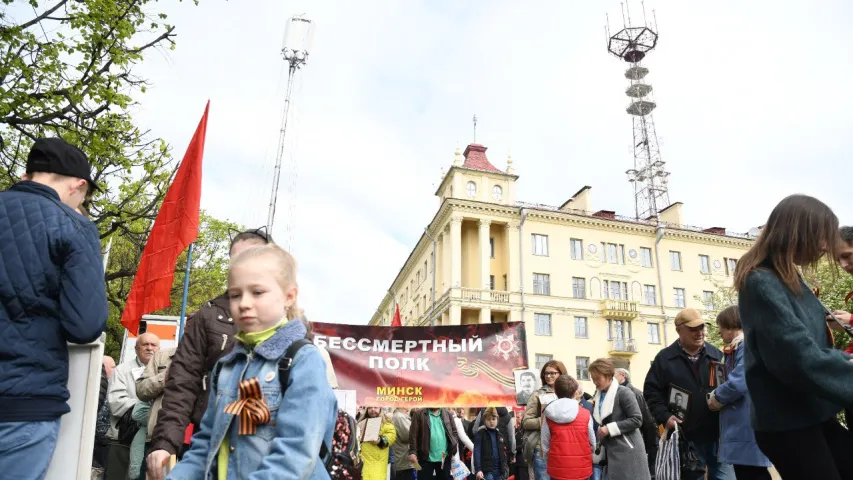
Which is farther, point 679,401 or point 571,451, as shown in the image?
point 571,451

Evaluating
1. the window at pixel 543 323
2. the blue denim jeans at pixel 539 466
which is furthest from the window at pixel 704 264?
the blue denim jeans at pixel 539 466

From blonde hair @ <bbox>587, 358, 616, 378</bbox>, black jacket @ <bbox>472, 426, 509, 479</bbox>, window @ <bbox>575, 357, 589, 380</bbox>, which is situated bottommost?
black jacket @ <bbox>472, 426, 509, 479</bbox>

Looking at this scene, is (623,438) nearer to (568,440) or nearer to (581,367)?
(568,440)

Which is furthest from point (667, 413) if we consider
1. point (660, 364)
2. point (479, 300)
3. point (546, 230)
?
point (546, 230)

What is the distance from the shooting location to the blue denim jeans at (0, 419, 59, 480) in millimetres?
2377

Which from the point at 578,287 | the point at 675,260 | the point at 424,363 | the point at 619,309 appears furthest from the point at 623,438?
the point at 675,260

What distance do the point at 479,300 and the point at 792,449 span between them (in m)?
39.8

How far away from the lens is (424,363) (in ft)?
35.3

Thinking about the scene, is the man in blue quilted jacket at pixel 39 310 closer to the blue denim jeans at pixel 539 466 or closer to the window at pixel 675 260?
the blue denim jeans at pixel 539 466

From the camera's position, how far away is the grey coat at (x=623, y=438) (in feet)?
20.1

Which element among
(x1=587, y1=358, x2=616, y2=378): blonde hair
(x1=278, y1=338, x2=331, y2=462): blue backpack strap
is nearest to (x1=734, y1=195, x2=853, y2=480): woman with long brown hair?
(x1=278, y1=338, x2=331, y2=462): blue backpack strap

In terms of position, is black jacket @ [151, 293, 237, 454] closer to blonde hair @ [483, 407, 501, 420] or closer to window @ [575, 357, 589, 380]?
blonde hair @ [483, 407, 501, 420]

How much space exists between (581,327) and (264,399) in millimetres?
44368

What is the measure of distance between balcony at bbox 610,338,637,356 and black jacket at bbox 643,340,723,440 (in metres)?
40.4
